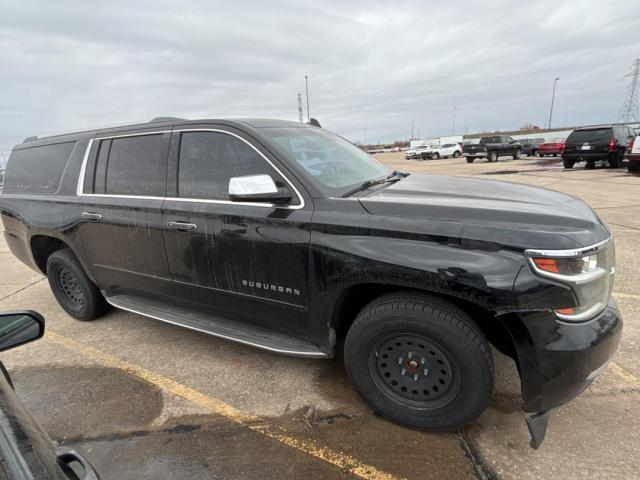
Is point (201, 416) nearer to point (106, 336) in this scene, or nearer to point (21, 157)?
point (106, 336)

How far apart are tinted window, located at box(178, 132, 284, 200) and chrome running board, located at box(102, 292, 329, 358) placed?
3.19 feet

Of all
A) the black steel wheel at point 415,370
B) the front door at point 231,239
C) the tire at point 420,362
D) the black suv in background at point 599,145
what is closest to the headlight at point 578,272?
the tire at point 420,362

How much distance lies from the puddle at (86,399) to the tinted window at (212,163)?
152cm

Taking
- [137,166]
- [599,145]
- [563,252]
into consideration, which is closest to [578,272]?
[563,252]

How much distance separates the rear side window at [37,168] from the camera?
3.73m

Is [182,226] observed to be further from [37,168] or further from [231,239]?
[37,168]

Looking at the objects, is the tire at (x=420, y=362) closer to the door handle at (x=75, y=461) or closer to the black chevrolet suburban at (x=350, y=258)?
the black chevrolet suburban at (x=350, y=258)

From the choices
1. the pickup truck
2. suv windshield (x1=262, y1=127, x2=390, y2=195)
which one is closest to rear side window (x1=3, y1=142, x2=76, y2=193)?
suv windshield (x1=262, y1=127, x2=390, y2=195)

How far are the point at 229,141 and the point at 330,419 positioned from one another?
6.61 feet

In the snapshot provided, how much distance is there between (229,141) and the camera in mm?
2729

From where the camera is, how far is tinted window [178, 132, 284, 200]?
2.65 meters

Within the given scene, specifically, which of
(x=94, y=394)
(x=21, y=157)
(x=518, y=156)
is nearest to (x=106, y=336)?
(x=94, y=394)

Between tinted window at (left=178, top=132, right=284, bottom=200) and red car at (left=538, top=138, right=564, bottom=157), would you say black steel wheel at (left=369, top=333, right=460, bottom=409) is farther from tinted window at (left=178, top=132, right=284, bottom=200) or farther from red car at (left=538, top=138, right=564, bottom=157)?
red car at (left=538, top=138, right=564, bottom=157)

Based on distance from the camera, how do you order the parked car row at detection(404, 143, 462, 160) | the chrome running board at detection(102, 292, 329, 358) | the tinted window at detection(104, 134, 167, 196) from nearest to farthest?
the chrome running board at detection(102, 292, 329, 358)
the tinted window at detection(104, 134, 167, 196)
the parked car row at detection(404, 143, 462, 160)
